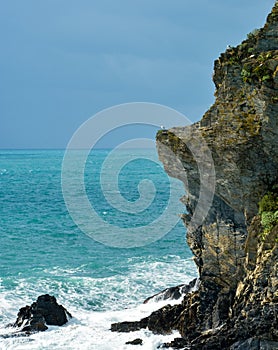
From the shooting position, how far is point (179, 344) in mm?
20562

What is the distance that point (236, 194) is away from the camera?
1997 centimetres

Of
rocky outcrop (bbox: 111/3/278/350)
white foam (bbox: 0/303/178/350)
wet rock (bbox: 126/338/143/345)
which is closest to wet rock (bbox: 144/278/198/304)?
white foam (bbox: 0/303/178/350)

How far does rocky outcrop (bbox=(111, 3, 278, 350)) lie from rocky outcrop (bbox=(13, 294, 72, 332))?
5.18 meters

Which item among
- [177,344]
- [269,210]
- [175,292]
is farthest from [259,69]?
[175,292]

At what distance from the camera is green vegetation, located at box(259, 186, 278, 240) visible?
18328mm

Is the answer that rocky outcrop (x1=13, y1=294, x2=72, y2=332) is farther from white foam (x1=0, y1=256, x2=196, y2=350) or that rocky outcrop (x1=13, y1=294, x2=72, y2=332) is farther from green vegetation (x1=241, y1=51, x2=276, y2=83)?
green vegetation (x1=241, y1=51, x2=276, y2=83)

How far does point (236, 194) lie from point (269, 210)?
169 centimetres

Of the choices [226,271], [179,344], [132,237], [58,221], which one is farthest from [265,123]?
[58,221]

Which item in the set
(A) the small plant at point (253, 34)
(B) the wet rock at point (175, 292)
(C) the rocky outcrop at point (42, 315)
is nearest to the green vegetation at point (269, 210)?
(A) the small plant at point (253, 34)

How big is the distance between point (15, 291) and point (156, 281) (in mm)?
9107

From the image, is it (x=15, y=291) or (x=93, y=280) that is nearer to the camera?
(x=15, y=291)

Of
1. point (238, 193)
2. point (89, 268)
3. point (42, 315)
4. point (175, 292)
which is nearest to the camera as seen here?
point (238, 193)

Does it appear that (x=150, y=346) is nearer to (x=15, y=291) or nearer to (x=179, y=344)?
(x=179, y=344)

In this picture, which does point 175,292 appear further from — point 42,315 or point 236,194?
point 236,194
